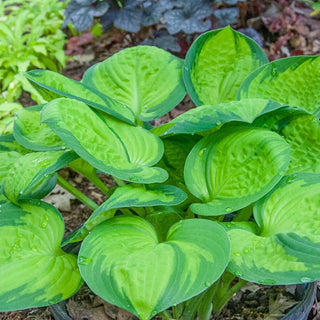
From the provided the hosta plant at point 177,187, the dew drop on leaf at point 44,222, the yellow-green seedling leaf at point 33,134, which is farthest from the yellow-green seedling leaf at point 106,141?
the dew drop on leaf at point 44,222

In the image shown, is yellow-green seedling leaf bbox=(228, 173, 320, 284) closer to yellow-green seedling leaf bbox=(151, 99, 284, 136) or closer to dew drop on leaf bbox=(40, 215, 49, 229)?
yellow-green seedling leaf bbox=(151, 99, 284, 136)

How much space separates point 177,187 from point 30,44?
1.87 metres

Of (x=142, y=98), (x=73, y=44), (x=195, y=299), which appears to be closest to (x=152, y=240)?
(x=195, y=299)

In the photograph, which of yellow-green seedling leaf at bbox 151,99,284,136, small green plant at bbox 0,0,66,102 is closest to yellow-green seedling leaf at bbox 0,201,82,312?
yellow-green seedling leaf at bbox 151,99,284,136

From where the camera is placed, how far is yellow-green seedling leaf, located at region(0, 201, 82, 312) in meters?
0.85

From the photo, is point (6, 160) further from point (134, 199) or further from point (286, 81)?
point (286, 81)

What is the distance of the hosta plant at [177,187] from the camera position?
79cm

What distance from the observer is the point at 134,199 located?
85 centimetres

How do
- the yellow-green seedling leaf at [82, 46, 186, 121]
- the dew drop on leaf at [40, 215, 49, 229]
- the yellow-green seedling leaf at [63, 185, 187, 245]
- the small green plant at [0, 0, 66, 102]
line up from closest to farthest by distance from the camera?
the yellow-green seedling leaf at [63, 185, 187, 245] < the dew drop on leaf at [40, 215, 49, 229] < the yellow-green seedling leaf at [82, 46, 186, 121] < the small green plant at [0, 0, 66, 102]

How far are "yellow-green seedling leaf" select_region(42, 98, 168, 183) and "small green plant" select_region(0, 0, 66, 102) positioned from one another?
135 cm

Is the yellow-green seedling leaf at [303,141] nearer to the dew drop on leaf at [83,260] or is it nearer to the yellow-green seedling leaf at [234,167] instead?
the yellow-green seedling leaf at [234,167]

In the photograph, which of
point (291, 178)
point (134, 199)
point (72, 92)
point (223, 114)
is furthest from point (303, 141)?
point (72, 92)

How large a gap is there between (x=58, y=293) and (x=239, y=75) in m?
0.71

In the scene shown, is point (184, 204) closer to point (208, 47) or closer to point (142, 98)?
point (142, 98)
